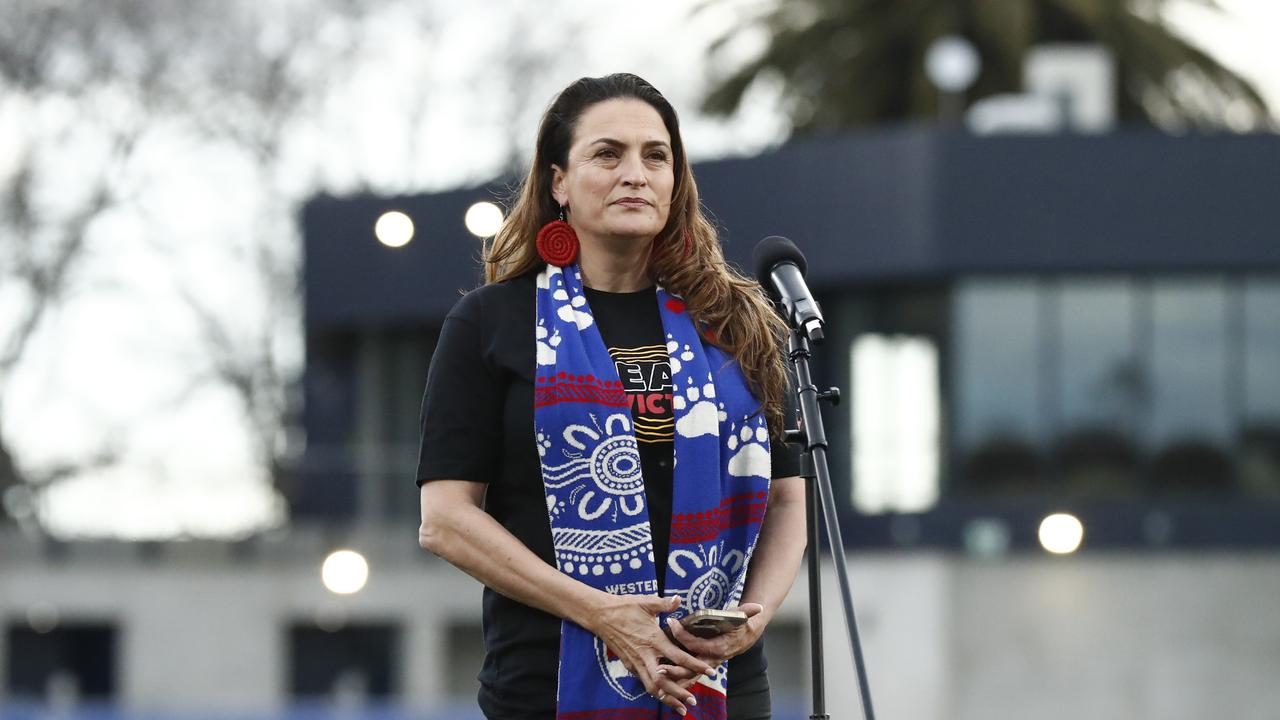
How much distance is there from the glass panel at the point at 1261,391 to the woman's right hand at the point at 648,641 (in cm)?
1740

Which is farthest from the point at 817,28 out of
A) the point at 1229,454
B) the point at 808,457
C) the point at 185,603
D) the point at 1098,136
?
the point at 808,457

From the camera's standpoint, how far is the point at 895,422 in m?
20.5

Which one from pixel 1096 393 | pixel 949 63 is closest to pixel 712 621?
pixel 1096 393

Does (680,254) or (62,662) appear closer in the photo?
(680,254)

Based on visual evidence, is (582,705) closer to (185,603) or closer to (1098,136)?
(1098,136)

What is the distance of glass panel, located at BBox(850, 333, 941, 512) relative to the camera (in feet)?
66.9

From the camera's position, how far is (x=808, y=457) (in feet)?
12.4

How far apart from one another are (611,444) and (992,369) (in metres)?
16.9

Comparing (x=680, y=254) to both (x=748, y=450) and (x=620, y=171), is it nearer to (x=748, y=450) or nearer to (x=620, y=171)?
(x=620, y=171)

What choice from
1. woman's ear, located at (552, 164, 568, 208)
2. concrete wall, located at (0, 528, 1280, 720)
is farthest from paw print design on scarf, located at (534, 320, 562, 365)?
concrete wall, located at (0, 528, 1280, 720)

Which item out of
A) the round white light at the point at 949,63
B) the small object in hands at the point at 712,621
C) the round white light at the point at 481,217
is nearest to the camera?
the small object in hands at the point at 712,621

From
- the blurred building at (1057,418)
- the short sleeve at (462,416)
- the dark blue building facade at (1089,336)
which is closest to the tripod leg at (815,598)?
the short sleeve at (462,416)

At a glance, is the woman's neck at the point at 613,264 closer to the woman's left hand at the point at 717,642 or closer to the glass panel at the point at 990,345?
the woman's left hand at the point at 717,642

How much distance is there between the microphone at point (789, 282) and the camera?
152 inches
